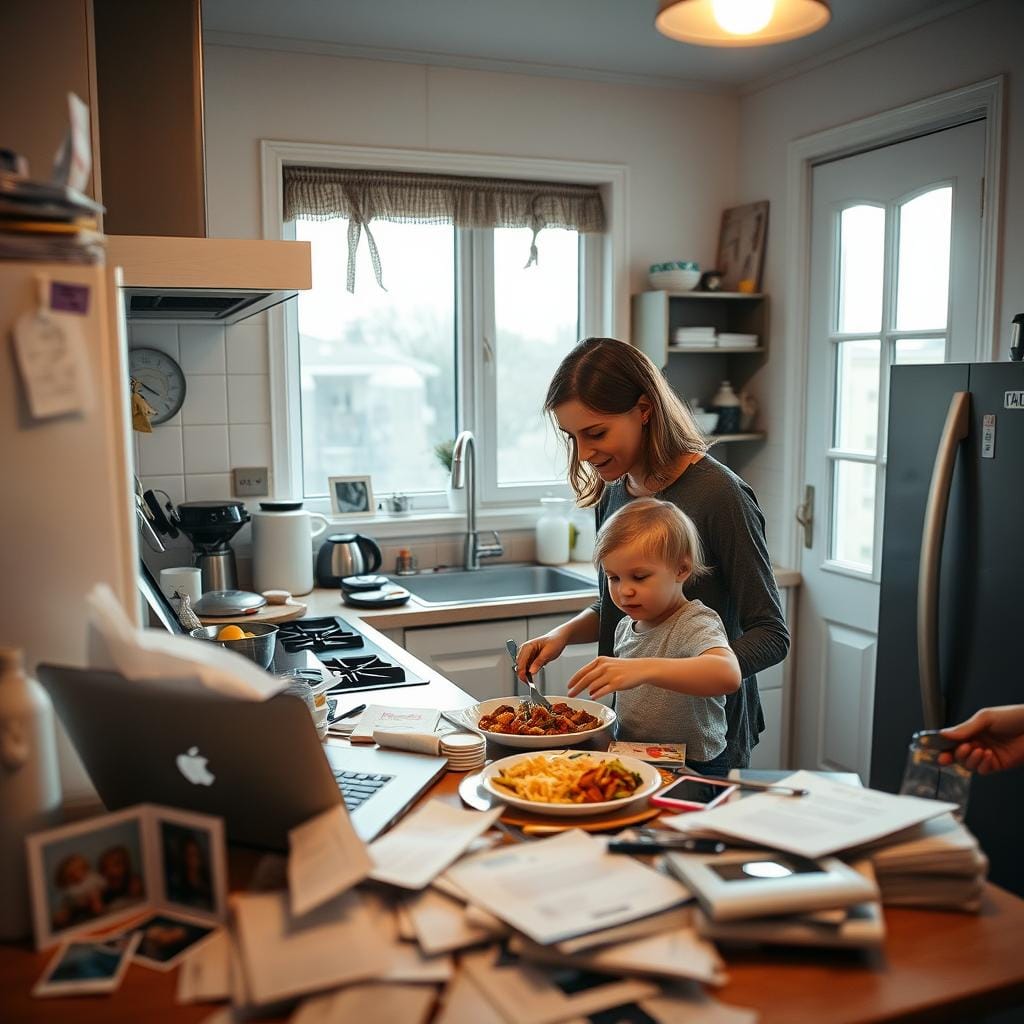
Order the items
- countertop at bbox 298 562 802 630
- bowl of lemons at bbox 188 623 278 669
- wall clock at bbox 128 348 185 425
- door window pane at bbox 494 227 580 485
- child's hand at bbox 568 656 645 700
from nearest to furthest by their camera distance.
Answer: child's hand at bbox 568 656 645 700, bowl of lemons at bbox 188 623 278 669, countertop at bbox 298 562 802 630, wall clock at bbox 128 348 185 425, door window pane at bbox 494 227 580 485

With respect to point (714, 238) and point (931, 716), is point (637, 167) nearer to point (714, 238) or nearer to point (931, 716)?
point (714, 238)

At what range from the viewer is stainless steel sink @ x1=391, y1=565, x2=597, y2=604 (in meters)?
3.38

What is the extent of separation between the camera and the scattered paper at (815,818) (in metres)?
1.08

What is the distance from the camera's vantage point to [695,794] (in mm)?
1341

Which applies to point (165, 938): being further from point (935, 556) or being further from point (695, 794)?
point (935, 556)

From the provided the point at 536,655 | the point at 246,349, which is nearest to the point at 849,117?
the point at 246,349

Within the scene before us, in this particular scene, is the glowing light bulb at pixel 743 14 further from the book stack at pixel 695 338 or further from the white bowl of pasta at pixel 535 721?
the book stack at pixel 695 338

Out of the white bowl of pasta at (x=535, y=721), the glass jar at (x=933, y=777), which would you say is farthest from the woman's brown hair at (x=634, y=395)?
the glass jar at (x=933, y=777)

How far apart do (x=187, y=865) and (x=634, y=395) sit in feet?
3.91

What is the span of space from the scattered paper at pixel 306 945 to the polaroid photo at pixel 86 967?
0.12 m

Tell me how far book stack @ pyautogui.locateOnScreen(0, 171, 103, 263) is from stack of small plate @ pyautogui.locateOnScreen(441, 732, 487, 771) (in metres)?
0.84

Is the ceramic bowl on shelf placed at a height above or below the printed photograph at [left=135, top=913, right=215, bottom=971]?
above

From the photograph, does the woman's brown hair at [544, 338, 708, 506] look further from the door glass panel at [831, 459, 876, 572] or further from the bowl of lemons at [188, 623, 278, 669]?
the door glass panel at [831, 459, 876, 572]

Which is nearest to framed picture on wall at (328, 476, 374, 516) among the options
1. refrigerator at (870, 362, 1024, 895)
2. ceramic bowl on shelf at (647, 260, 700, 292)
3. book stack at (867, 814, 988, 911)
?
ceramic bowl on shelf at (647, 260, 700, 292)
